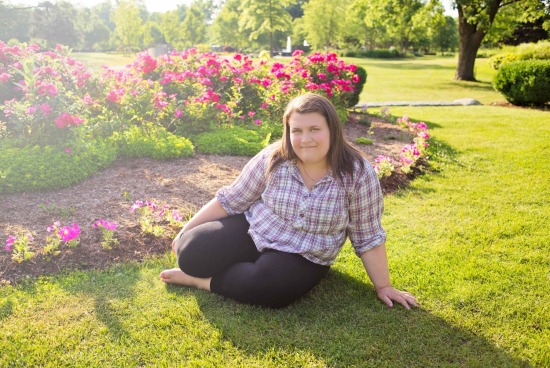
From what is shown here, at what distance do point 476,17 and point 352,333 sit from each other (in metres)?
19.2

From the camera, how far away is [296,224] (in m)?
3.04

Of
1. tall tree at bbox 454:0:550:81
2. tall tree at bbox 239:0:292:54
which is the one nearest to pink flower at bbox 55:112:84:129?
tall tree at bbox 454:0:550:81

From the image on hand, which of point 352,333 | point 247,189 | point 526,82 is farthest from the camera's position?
point 526,82

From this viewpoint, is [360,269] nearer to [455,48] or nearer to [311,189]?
[311,189]

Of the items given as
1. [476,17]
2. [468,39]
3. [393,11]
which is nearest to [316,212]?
[476,17]

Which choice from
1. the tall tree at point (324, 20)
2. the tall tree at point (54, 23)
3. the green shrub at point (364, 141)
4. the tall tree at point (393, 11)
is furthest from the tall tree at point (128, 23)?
the green shrub at point (364, 141)

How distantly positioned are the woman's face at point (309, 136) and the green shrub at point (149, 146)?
352cm

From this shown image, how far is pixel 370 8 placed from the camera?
2127 cm

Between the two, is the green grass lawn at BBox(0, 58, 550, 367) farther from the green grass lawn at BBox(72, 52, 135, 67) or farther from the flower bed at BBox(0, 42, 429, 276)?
the green grass lawn at BBox(72, 52, 135, 67)

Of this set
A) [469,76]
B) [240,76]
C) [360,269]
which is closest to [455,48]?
[469,76]

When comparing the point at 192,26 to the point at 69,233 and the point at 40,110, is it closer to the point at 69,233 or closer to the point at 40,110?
the point at 40,110

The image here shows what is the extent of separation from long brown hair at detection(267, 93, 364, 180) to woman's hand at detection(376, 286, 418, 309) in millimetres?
823

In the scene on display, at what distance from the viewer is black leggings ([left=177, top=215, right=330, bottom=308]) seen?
118 inches

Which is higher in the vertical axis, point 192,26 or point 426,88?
point 192,26
